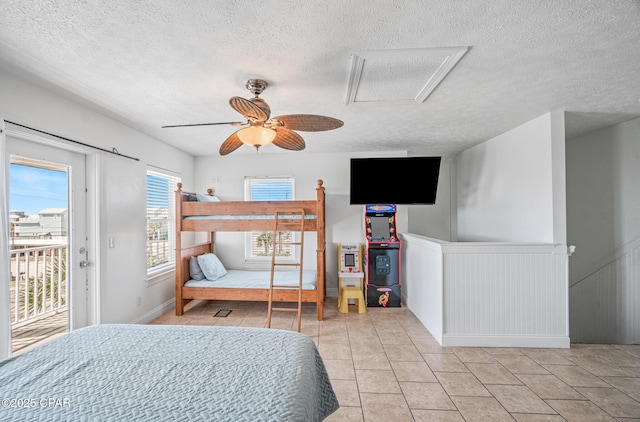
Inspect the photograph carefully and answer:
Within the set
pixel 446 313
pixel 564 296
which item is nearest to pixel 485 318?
pixel 446 313

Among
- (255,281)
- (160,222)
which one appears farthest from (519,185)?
(160,222)

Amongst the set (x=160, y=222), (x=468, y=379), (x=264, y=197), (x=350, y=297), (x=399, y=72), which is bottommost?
(x=468, y=379)

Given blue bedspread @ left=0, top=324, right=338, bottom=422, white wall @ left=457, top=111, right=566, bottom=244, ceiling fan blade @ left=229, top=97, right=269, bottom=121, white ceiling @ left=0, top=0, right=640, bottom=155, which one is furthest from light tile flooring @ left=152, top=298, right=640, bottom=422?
white ceiling @ left=0, top=0, right=640, bottom=155

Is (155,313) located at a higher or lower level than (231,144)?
lower

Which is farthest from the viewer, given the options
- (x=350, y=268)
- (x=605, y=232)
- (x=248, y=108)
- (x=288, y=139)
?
(x=350, y=268)

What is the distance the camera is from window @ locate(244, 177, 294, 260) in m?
4.56

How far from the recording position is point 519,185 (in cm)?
315

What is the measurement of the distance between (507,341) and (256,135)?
3.23 meters

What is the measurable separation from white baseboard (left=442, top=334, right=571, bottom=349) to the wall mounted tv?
75.6 inches

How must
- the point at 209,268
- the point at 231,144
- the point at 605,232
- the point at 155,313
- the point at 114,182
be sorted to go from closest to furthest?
the point at 231,144 < the point at 114,182 < the point at 605,232 < the point at 155,313 < the point at 209,268

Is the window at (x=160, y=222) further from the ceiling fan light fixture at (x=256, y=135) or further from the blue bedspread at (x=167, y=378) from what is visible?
the ceiling fan light fixture at (x=256, y=135)

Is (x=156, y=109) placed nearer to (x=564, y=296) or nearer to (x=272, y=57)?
(x=272, y=57)

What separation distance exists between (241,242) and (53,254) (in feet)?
8.04

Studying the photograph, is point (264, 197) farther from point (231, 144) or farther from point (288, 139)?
point (288, 139)
